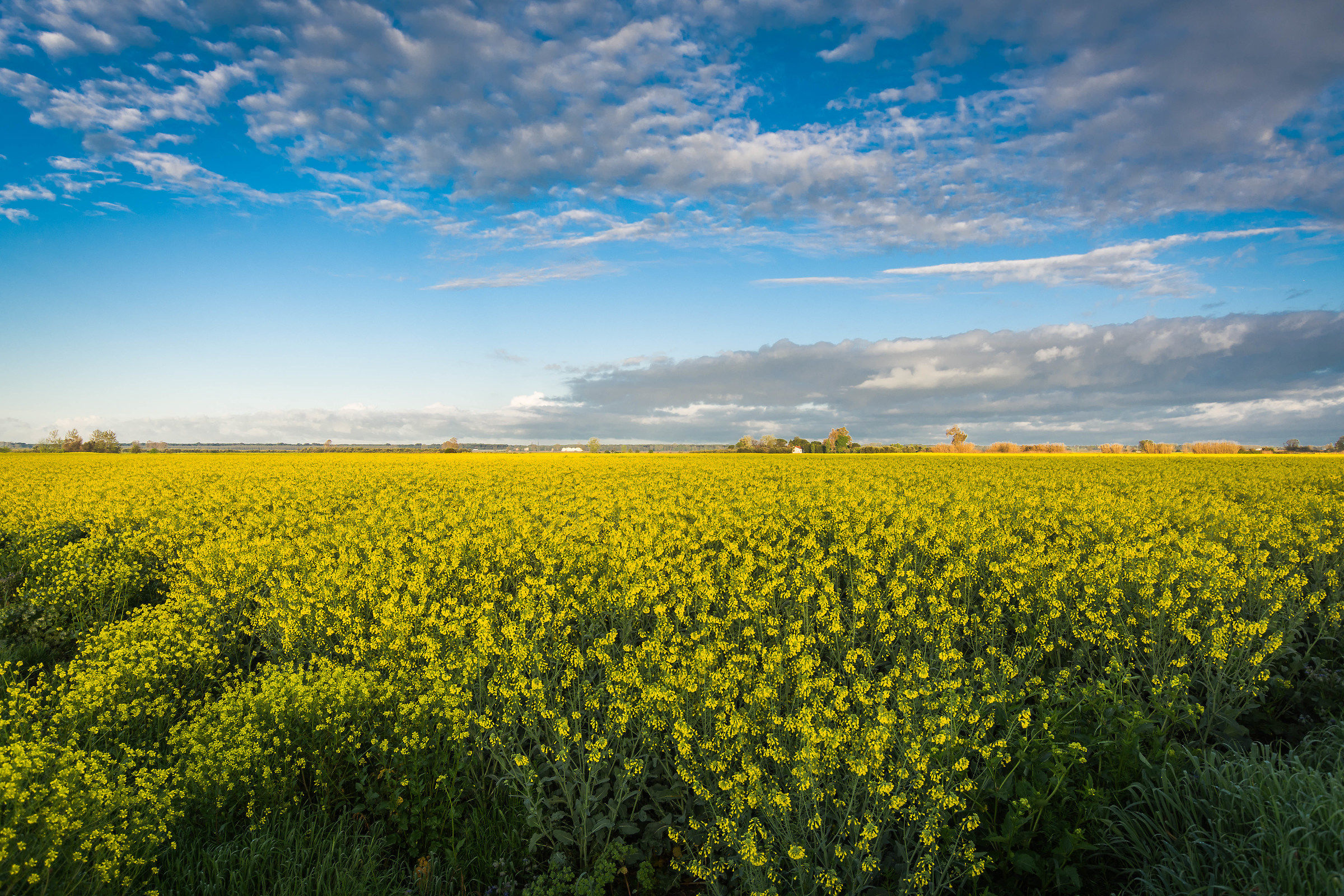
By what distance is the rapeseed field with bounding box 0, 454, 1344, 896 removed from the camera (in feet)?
16.2

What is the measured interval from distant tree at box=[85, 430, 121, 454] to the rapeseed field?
92.0 meters

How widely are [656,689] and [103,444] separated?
109m

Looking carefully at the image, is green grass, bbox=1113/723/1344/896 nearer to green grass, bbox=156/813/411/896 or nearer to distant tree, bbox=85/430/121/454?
green grass, bbox=156/813/411/896

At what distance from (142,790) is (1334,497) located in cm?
2727

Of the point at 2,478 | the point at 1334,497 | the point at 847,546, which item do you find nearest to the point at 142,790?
the point at 847,546

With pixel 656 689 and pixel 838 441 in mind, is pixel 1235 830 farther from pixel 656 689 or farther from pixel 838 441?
pixel 838 441

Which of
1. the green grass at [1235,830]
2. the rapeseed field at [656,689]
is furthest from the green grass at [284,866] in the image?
the green grass at [1235,830]

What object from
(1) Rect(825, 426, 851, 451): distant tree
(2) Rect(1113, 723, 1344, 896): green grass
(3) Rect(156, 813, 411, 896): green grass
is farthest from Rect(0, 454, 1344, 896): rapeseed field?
(1) Rect(825, 426, 851, 451): distant tree

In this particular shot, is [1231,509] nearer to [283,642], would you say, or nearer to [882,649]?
[882,649]

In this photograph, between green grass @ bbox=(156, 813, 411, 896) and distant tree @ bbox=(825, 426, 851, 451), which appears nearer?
green grass @ bbox=(156, 813, 411, 896)

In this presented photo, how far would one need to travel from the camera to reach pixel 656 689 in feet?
17.5

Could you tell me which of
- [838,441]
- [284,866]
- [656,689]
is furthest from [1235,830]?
[838,441]

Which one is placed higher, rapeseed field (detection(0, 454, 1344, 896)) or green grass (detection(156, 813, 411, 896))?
rapeseed field (detection(0, 454, 1344, 896))

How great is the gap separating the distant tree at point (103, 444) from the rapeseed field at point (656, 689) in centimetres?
9200
